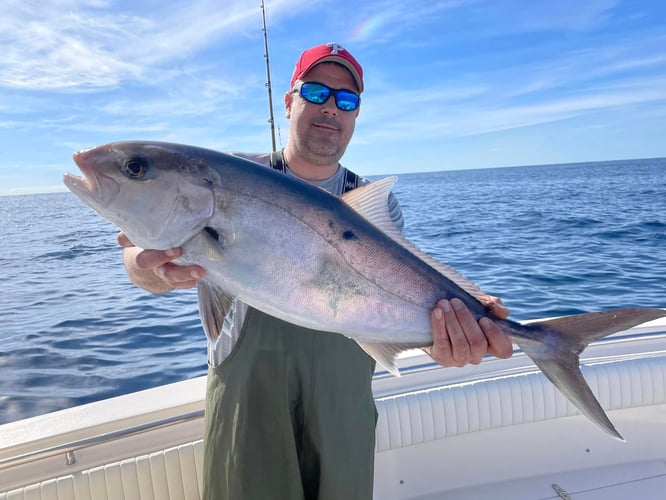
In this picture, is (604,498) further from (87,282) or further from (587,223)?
(587,223)

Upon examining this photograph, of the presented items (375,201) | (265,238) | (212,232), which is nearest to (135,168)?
(212,232)

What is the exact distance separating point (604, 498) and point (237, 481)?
9.08ft

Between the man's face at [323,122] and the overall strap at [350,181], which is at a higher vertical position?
the man's face at [323,122]

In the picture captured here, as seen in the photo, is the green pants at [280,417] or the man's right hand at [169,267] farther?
the green pants at [280,417]

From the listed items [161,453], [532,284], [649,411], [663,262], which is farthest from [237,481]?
[663,262]

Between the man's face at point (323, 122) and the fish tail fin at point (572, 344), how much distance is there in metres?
1.37

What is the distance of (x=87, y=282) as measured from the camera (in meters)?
12.3

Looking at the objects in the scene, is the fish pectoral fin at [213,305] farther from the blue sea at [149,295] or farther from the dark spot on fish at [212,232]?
the blue sea at [149,295]

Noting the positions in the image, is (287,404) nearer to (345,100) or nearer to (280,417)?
(280,417)

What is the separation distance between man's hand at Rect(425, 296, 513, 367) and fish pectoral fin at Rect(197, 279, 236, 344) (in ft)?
2.91

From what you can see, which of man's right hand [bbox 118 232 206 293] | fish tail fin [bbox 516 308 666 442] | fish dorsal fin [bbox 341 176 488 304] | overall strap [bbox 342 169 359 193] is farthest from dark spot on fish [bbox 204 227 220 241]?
fish tail fin [bbox 516 308 666 442]

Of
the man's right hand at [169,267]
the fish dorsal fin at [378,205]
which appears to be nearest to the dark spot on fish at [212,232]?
the man's right hand at [169,267]

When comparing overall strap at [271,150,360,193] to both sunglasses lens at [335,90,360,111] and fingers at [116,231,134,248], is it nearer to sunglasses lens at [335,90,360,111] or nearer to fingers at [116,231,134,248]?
sunglasses lens at [335,90,360,111]

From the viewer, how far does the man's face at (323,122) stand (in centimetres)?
275
